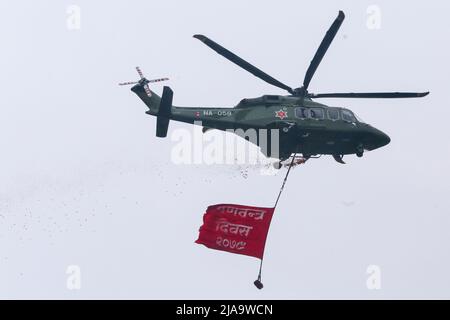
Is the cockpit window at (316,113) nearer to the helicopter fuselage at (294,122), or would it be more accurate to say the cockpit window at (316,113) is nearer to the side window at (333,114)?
the helicopter fuselage at (294,122)

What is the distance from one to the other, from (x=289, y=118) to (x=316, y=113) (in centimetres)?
159

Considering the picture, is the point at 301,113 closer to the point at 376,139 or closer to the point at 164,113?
the point at 376,139

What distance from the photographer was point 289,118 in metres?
46.7

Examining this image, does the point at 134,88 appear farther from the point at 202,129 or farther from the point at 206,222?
the point at 206,222

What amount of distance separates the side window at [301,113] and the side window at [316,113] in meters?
0.32

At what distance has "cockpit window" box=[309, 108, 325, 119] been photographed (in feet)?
155

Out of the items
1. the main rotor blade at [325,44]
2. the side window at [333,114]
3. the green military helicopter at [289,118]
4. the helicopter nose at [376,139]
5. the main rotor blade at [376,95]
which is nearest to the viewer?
the main rotor blade at [325,44]

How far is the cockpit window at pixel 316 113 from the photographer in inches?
1858

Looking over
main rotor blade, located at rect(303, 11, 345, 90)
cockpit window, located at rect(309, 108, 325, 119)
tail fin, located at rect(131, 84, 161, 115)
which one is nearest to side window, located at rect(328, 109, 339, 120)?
cockpit window, located at rect(309, 108, 325, 119)

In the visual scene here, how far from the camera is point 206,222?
47750 millimetres

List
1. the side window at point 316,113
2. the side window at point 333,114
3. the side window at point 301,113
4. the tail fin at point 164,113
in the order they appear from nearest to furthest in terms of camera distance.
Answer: the tail fin at point 164,113, the side window at point 301,113, the side window at point 316,113, the side window at point 333,114

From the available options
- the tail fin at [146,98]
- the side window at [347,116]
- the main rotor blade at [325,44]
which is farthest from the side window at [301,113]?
the tail fin at [146,98]
